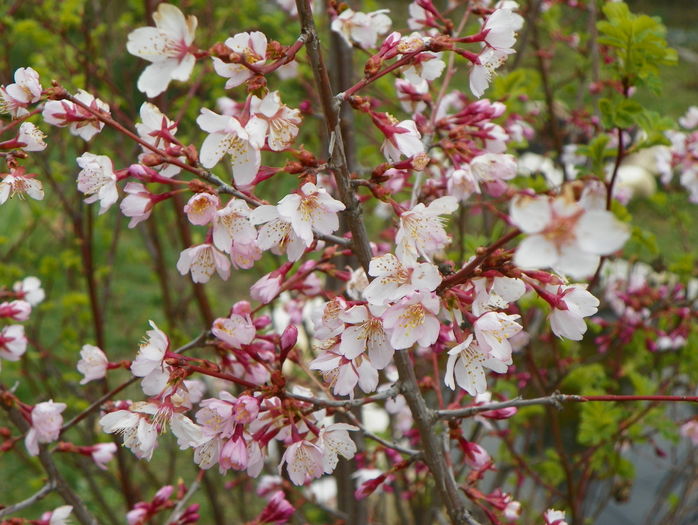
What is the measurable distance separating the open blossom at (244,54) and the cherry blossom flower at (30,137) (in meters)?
0.46

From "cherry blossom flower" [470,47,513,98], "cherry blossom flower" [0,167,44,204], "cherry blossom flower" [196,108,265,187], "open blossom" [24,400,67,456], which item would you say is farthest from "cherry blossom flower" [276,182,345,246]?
"open blossom" [24,400,67,456]

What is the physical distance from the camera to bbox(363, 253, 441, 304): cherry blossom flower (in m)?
1.19

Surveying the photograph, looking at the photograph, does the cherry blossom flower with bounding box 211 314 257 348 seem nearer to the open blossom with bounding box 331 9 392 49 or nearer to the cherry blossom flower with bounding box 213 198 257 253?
the cherry blossom flower with bounding box 213 198 257 253

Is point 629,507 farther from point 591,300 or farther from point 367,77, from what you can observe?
point 367,77

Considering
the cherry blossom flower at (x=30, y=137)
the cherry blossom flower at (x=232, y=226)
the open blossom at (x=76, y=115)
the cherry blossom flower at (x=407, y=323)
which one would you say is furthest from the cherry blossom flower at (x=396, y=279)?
the cherry blossom flower at (x=30, y=137)

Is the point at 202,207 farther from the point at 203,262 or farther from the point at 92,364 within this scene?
the point at 92,364

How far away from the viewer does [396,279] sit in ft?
4.12

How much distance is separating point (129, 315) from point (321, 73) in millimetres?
5737

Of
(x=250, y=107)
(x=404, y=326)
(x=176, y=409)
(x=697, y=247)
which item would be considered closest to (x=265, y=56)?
(x=250, y=107)

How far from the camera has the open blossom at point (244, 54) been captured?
4.06ft

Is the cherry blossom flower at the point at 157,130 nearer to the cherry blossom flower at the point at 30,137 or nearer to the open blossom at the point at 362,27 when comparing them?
the cherry blossom flower at the point at 30,137

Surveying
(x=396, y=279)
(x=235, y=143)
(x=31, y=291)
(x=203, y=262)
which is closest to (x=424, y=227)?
(x=396, y=279)

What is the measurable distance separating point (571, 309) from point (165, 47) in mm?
881

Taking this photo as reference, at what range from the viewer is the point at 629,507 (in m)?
4.53
